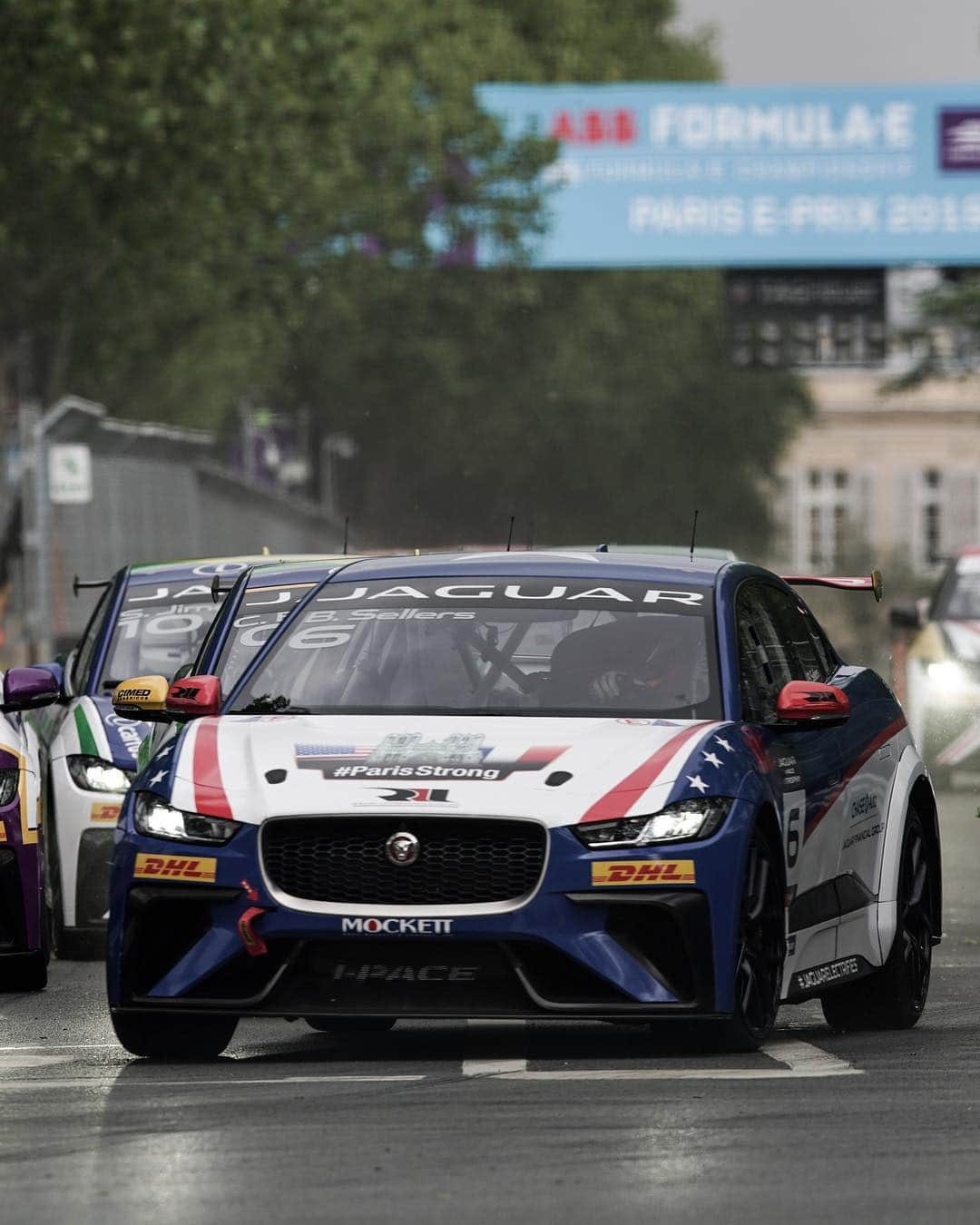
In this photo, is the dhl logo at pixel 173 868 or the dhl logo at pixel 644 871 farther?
the dhl logo at pixel 173 868

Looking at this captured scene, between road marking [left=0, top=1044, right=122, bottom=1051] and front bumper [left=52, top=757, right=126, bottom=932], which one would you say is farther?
front bumper [left=52, top=757, right=126, bottom=932]

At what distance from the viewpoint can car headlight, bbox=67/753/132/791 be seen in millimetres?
12695

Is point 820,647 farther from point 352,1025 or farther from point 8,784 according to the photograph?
point 8,784

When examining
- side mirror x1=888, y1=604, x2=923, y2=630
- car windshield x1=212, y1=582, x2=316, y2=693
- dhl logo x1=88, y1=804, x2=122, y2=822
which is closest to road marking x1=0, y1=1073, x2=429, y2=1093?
car windshield x1=212, y1=582, x2=316, y2=693

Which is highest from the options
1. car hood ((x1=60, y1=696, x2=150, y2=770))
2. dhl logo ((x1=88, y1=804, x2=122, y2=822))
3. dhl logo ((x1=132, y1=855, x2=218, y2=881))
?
dhl logo ((x1=132, y1=855, x2=218, y2=881))

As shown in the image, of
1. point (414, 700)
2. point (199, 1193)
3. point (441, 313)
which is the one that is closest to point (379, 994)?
point (414, 700)

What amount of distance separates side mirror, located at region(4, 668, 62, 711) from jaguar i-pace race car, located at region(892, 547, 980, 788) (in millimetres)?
12508

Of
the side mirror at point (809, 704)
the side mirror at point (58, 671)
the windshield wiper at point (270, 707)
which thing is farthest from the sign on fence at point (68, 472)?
the side mirror at point (809, 704)

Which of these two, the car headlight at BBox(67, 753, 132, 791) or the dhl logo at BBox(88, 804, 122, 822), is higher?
the car headlight at BBox(67, 753, 132, 791)

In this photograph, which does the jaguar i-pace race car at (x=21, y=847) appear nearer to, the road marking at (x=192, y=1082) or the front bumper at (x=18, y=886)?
the front bumper at (x=18, y=886)

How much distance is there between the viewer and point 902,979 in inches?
387

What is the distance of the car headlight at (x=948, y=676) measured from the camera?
23438 mm

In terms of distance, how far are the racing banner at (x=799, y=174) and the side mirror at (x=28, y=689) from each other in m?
30.6

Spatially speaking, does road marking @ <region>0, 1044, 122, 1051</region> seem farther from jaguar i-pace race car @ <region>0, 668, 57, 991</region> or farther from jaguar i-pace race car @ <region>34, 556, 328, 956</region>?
jaguar i-pace race car @ <region>34, 556, 328, 956</region>
